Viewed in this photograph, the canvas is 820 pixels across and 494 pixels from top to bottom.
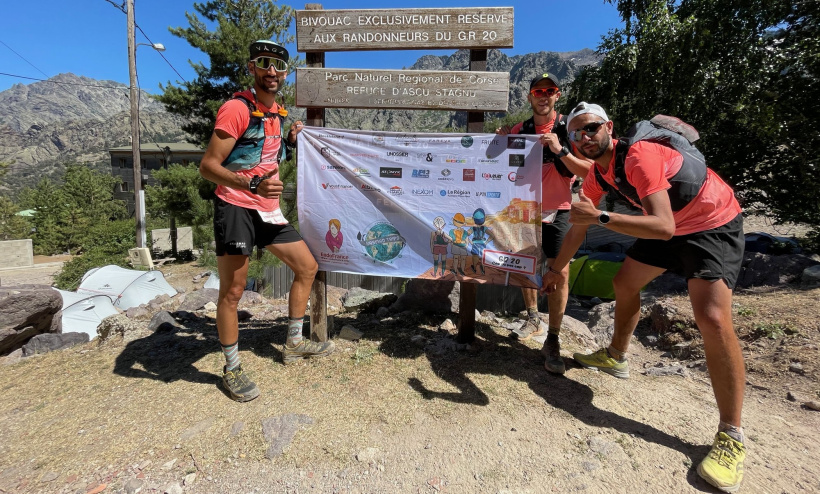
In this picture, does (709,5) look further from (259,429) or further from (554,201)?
(259,429)

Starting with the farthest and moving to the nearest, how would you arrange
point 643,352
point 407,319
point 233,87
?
point 233,87 → point 643,352 → point 407,319

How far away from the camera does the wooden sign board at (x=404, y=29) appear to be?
3223 millimetres

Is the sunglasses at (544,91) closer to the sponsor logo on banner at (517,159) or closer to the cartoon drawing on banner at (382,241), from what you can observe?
the sponsor logo on banner at (517,159)

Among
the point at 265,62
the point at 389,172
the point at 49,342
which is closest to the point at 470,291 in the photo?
the point at 389,172

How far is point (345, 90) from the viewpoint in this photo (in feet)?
11.2

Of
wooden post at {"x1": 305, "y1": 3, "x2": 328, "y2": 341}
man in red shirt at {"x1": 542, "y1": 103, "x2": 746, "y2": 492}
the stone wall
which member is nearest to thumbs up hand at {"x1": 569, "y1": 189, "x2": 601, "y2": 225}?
man in red shirt at {"x1": 542, "y1": 103, "x2": 746, "y2": 492}

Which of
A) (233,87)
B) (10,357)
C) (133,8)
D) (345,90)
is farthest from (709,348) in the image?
(133,8)

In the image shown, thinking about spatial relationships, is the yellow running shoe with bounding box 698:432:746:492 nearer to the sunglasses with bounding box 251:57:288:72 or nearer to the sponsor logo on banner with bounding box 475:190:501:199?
the sponsor logo on banner with bounding box 475:190:501:199

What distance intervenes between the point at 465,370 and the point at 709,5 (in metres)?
11.1

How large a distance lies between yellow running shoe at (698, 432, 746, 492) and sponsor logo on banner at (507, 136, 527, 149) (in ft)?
7.45

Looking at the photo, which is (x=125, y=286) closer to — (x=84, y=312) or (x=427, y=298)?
(x=84, y=312)

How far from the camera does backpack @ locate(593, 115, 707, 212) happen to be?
2227 mm

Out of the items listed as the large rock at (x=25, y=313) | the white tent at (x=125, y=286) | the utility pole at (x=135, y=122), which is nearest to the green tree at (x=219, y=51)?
the utility pole at (x=135, y=122)

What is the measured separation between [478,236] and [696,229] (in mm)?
1492
